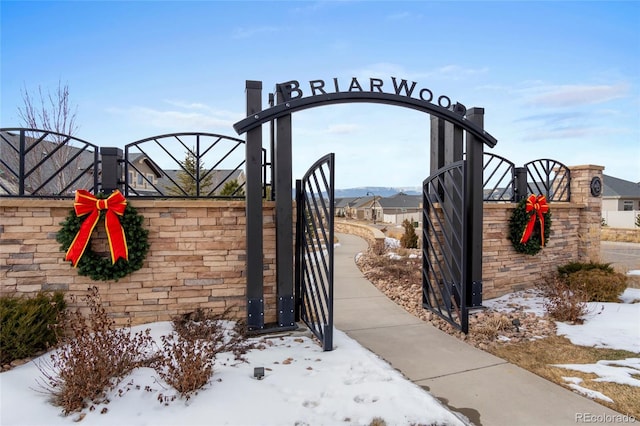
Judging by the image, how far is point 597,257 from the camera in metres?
7.72

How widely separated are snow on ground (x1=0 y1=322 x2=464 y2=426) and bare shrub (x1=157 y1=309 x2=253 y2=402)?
0.11 metres

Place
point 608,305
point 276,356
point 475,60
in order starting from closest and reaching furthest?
point 276,356, point 608,305, point 475,60

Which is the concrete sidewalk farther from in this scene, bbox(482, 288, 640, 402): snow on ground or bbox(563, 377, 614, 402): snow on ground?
bbox(482, 288, 640, 402): snow on ground

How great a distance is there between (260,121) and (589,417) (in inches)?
175

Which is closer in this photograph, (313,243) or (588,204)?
(313,243)

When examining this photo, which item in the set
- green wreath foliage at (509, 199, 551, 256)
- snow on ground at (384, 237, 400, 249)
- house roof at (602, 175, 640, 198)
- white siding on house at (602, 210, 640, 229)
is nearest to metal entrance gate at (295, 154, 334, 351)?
green wreath foliage at (509, 199, 551, 256)

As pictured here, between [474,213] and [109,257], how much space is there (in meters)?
5.46

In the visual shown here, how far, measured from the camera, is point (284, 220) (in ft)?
15.0

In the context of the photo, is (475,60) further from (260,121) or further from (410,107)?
(260,121)

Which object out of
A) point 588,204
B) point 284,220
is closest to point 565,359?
point 284,220

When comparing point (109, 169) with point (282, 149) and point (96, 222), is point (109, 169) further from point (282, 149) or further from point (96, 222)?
point (282, 149)

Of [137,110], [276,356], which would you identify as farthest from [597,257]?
[137,110]

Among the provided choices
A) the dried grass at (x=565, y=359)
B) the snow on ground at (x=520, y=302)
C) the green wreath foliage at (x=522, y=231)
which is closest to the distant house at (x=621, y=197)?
the green wreath foliage at (x=522, y=231)

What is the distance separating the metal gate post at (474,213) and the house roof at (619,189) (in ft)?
106
